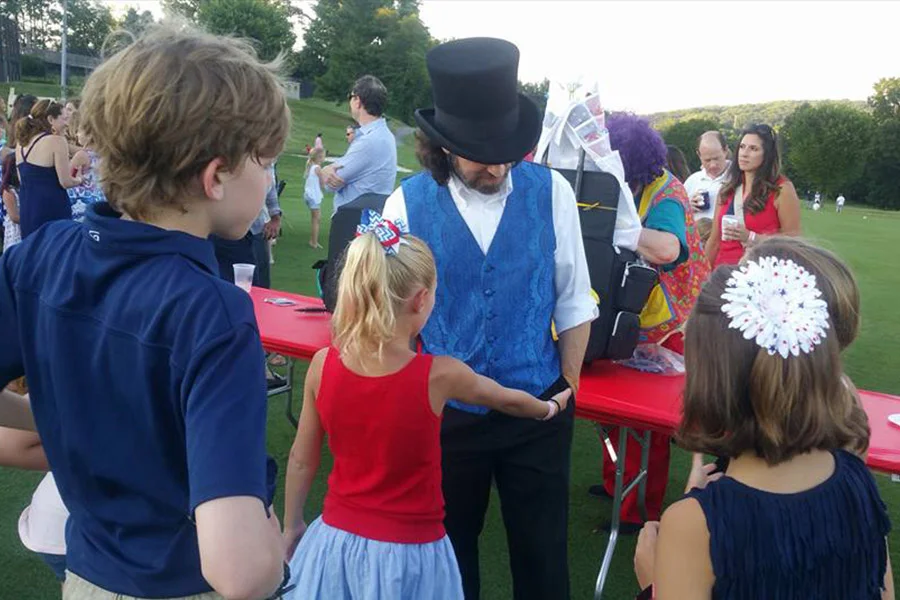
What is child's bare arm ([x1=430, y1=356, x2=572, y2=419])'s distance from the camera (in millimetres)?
2064

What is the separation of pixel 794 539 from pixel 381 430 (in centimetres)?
106

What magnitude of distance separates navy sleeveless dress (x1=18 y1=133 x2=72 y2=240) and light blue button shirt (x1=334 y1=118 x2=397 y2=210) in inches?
86.2

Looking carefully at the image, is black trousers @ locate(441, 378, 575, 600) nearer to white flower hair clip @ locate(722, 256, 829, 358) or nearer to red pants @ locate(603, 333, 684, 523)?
white flower hair clip @ locate(722, 256, 829, 358)

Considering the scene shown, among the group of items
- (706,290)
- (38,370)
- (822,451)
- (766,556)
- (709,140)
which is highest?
(709,140)

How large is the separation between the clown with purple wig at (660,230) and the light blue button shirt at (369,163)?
3080 millimetres

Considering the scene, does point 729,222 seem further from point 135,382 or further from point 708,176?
point 135,382

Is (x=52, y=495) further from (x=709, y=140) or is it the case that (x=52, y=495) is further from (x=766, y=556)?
(x=709, y=140)

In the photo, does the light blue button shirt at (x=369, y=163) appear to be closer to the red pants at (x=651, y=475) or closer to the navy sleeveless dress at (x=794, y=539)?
the red pants at (x=651, y=475)

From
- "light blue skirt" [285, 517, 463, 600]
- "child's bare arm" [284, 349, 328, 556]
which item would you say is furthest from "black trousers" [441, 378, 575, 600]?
"child's bare arm" [284, 349, 328, 556]

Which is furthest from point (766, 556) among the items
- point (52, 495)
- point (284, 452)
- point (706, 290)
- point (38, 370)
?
point (284, 452)

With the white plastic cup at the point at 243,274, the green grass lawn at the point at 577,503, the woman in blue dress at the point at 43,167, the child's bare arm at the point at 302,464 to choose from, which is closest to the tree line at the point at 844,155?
the green grass lawn at the point at 577,503

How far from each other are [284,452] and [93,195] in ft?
10.2

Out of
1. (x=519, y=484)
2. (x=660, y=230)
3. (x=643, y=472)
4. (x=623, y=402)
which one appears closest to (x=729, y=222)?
(x=660, y=230)

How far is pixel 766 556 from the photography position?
141 cm
